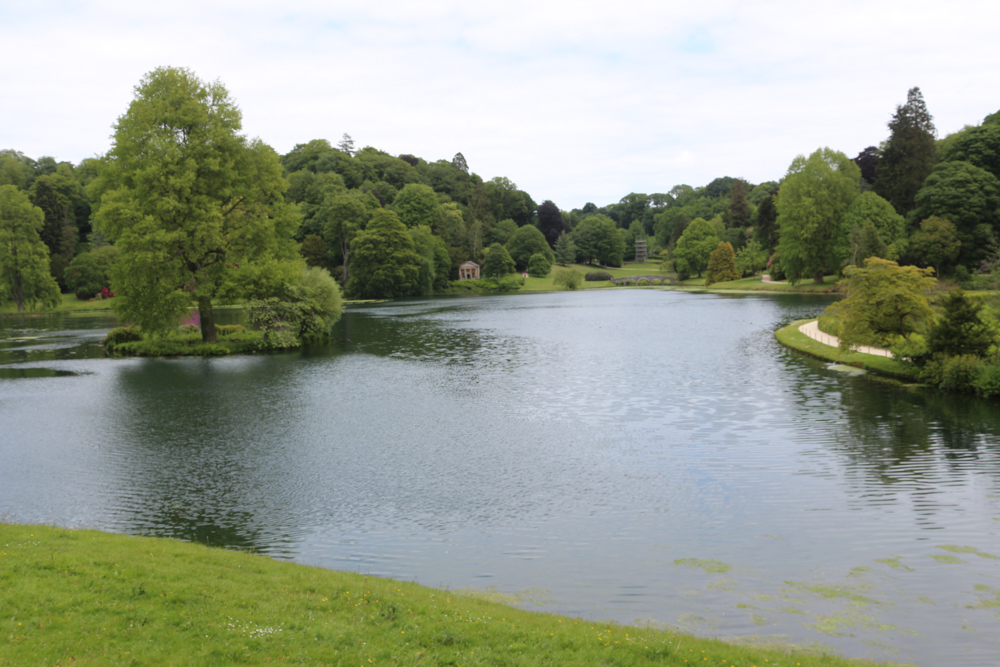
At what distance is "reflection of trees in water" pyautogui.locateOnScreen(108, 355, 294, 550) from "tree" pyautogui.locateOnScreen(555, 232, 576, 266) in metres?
→ 109

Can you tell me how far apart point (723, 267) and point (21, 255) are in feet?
285

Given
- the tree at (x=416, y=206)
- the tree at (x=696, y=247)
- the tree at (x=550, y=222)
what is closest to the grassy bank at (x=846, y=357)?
the tree at (x=696, y=247)

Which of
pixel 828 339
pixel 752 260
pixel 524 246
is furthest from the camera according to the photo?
pixel 524 246

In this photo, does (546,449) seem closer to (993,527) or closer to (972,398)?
(993,527)

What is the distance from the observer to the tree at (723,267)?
96.4 meters

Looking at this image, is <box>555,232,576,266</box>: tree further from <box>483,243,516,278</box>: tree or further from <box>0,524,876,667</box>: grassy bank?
<box>0,524,876,667</box>: grassy bank

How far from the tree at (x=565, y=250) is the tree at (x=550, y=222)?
953 centimetres

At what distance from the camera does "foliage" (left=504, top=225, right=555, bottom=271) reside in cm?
12131

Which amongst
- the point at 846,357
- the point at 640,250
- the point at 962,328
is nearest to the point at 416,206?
the point at 640,250

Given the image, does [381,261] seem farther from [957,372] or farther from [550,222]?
[957,372]

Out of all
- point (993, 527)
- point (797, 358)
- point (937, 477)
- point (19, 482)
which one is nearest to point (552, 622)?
point (993, 527)

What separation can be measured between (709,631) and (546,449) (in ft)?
28.5

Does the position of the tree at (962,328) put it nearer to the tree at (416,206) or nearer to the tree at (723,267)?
the tree at (723,267)

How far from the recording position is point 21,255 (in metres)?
66.1
